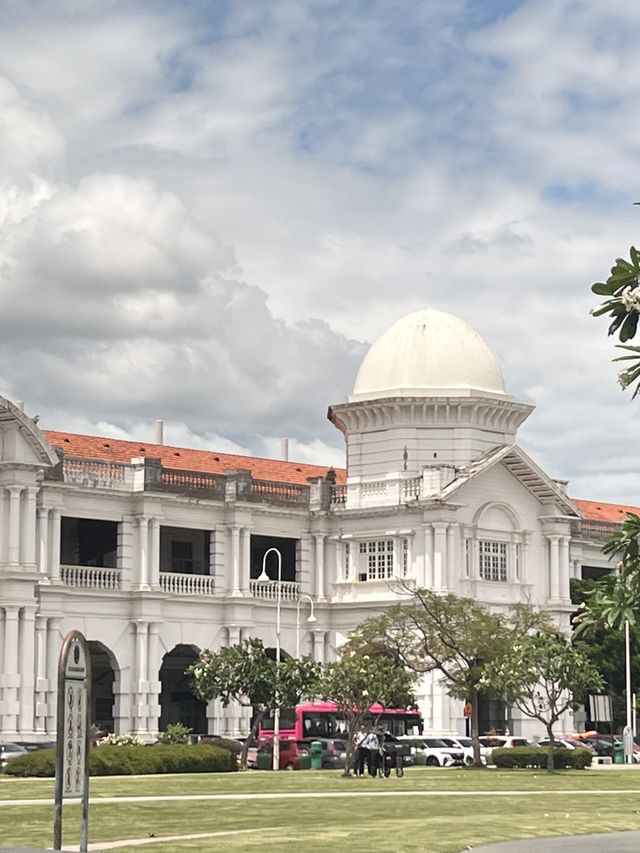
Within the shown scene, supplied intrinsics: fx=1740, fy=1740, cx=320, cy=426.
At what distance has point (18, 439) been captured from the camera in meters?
72.6

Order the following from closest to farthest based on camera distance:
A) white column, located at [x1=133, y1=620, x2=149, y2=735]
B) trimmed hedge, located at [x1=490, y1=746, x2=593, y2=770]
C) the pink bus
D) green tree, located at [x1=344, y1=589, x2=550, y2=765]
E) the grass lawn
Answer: the grass lawn → trimmed hedge, located at [x1=490, y1=746, x2=593, y2=770] → green tree, located at [x1=344, y1=589, x2=550, y2=765] → the pink bus → white column, located at [x1=133, y1=620, x2=149, y2=735]

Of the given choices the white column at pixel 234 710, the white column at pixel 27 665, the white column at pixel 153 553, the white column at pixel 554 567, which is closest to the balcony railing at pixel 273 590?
the white column at pixel 234 710

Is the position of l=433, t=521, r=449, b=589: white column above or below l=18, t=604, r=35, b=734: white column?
above

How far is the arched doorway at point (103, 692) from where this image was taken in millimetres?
82062

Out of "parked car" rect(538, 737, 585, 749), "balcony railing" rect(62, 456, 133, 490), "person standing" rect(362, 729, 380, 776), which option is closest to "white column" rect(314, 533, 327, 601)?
"balcony railing" rect(62, 456, 133, 490)

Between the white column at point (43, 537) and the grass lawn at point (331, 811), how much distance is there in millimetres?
19794

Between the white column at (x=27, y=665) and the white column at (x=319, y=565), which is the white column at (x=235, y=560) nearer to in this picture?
the white column at (x=319, y=565)

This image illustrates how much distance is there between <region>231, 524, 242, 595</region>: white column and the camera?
81.2 m

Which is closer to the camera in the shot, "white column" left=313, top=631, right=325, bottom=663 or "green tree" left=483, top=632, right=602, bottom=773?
"green tree" left=483, top=632, right=602, bottom=773

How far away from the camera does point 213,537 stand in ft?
269

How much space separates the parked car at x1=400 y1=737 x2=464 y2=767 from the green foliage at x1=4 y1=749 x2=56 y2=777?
19.5 meters

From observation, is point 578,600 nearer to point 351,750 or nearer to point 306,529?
point 306,529

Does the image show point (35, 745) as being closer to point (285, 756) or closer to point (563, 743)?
point (285, 756)

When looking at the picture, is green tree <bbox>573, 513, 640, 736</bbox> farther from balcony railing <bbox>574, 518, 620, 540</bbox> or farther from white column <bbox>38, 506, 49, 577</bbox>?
balcony railing <bbox>574, 518, 620, 540</bbox>
